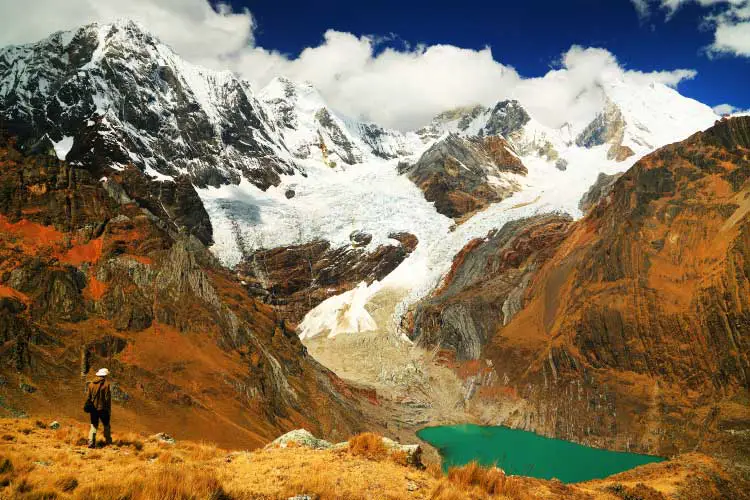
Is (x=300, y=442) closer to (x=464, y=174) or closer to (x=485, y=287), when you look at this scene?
(x=485, y=287)

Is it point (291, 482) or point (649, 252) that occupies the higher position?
point (649, 252)

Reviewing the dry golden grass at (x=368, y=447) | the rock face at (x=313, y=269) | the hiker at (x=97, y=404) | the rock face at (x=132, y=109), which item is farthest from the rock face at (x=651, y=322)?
the rock face at (x=132, y=109)

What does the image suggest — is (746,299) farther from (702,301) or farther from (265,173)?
(265,173)

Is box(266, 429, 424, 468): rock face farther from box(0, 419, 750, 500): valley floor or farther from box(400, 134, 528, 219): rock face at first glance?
box(400, 134, 528, 219): rock face

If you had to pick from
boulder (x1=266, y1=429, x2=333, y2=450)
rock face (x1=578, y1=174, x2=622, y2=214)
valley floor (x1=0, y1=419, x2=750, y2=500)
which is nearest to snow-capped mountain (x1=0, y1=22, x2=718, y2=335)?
rock face (x1=578, y1=174, x2=622, y2=214)

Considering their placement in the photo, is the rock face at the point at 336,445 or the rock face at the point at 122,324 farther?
the rock face at the point at 122,324

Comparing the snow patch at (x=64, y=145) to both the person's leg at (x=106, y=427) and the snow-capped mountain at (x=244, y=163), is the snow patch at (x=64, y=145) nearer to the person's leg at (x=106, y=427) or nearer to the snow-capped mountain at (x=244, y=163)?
the snow-capped mountain at (x=244, y=163)

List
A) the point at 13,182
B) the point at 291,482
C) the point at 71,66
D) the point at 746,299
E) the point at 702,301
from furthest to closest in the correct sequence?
the point at 71,66 → the point at 702,301 → the point at 746,299 → the point at 13,182 → the point at 291,482

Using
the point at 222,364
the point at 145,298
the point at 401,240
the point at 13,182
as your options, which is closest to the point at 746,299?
the point at 222,364
